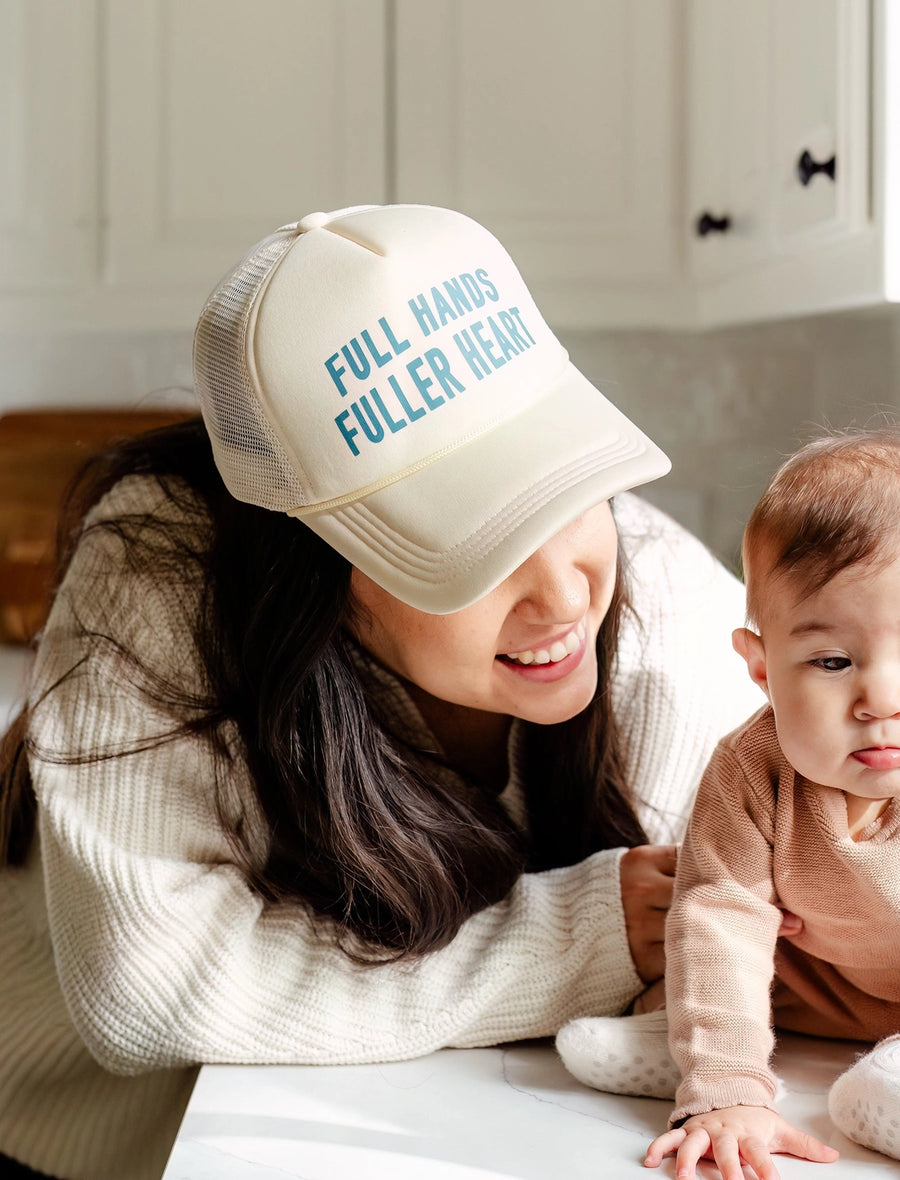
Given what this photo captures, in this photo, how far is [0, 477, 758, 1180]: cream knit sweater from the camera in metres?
0.86

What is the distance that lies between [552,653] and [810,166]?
88cm

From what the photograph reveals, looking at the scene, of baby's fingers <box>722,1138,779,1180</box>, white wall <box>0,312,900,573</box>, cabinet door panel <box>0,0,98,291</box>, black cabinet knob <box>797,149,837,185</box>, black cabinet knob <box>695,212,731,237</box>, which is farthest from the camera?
white wall <box>0,312,900,573</box>

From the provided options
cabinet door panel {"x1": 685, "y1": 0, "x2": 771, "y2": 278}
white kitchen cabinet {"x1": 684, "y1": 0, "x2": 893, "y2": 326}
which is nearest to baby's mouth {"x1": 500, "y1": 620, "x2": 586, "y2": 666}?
white kitchen cabinet {"x1": 684, "y1": 0, "x2": 893, "y2": 326}

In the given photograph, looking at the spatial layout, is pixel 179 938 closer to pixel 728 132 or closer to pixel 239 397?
pixel 239 397

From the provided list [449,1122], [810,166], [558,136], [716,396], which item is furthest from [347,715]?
[716,396]

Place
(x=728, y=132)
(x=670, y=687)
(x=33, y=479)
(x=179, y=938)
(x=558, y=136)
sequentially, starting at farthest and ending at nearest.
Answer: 1. (x=33, y=479)
2. (x=558, y=136)
3. (x=728, y=132)
4. (x=670, y=687)
5. (x=179, y=938)

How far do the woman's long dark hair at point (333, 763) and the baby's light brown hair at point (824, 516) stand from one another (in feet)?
0.91

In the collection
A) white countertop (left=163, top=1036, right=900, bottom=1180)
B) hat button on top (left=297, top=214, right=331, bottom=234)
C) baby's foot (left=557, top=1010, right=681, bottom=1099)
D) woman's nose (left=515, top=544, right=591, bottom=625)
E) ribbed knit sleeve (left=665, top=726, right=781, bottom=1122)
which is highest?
hat button on top (left=297, top=214, right=331, bottom=234)

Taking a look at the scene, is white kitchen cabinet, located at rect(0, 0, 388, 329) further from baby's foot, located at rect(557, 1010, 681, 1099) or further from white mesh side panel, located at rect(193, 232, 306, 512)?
baby's foot, located at rect(557, 1010, 681, 1099)

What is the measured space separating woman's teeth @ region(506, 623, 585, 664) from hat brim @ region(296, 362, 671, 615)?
0.35ft

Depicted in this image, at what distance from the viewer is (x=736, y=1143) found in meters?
0.67

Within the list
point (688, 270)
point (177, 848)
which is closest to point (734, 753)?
point (177, 848)

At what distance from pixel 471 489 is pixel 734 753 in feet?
0.76

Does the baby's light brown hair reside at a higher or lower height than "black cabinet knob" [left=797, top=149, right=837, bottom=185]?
lower
